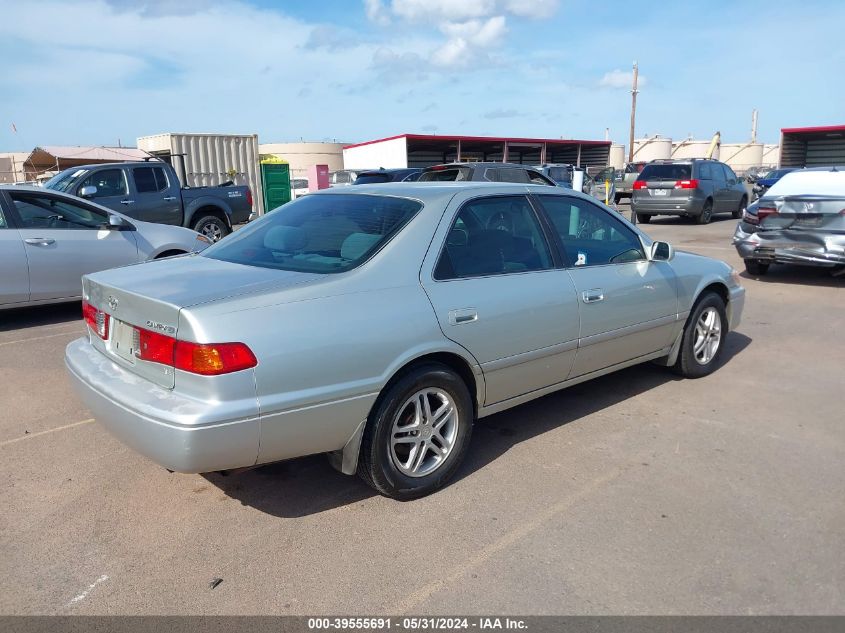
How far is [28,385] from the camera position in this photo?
5.24m

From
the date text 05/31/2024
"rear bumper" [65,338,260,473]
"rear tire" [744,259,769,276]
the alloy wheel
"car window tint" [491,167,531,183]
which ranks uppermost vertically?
"car window tint" [491,167,531,183]

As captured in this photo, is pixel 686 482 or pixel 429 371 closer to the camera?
pixel 429 371

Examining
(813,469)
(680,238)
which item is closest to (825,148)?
(680,238)

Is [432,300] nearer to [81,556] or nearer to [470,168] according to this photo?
[81,556]

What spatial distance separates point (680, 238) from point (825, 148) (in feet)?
71.3

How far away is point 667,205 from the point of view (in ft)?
58.5

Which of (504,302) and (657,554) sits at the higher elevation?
(504,302)

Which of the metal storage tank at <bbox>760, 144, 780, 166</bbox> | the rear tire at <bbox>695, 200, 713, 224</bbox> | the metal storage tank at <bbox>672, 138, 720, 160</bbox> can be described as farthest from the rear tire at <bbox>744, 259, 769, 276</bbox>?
the metal storage tank at <bbox>760, 144, 780, 166</bbox>

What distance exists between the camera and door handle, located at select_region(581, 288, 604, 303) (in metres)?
4.11

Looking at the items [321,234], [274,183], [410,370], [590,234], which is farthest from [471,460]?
[274,183]

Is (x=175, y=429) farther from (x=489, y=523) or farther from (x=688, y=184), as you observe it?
(x=688, y=184)

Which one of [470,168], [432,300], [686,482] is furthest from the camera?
[470,168]

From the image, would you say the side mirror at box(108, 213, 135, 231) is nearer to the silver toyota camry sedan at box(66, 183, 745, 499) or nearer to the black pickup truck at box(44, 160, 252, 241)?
the black pickup truck at box(44, 160, 252, 241)

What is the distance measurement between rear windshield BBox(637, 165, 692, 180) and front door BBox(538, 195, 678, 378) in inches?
565
